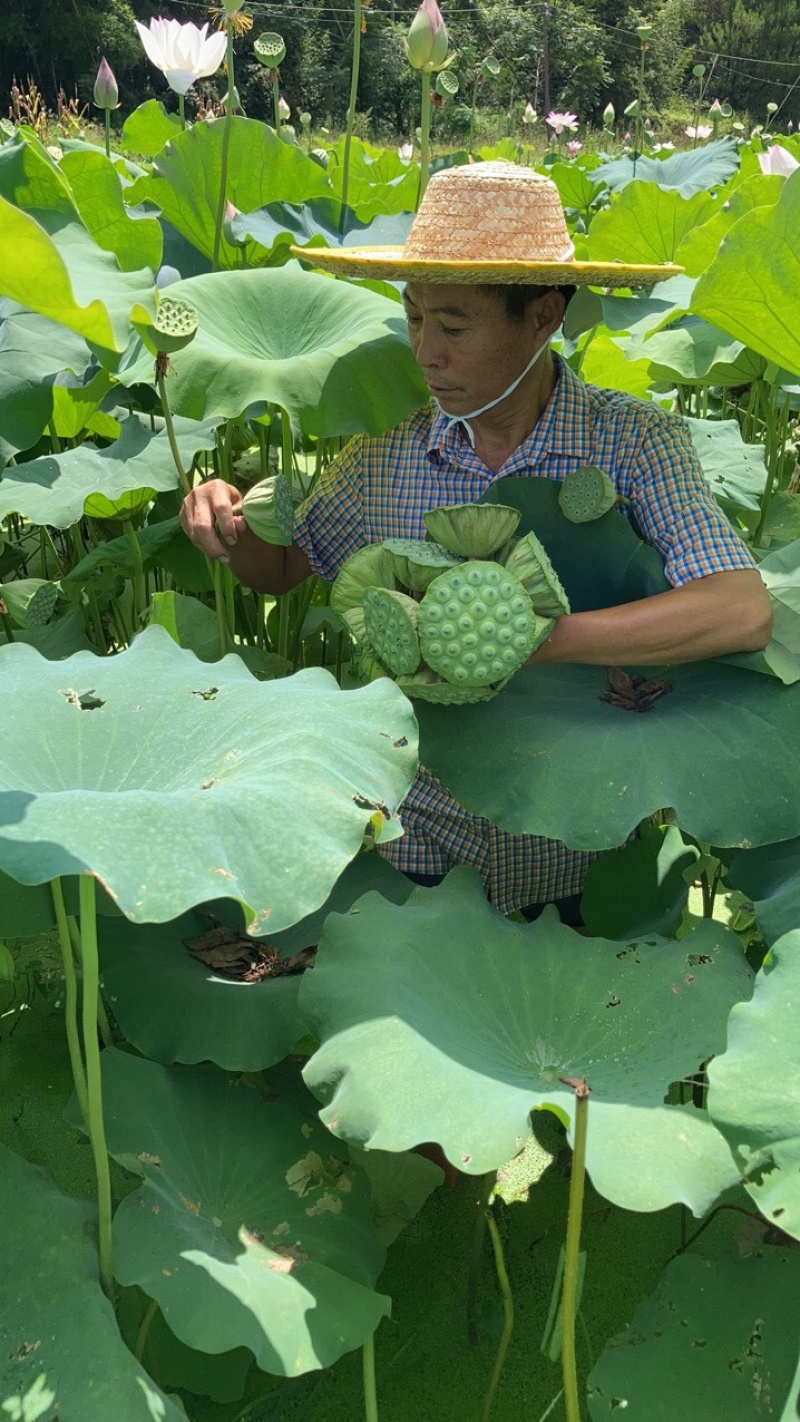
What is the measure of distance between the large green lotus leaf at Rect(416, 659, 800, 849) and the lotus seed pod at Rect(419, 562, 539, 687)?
0.13 meters

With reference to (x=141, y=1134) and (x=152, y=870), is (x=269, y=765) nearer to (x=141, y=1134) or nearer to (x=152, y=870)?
(x=152, y=870)

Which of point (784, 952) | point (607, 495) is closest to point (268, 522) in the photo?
point (607, 495)

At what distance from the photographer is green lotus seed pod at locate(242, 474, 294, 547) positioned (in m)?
1.50

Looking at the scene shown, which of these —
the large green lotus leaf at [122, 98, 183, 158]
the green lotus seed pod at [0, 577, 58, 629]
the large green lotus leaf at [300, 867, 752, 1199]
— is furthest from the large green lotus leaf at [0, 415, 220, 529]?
the large green lotus leaf at [122, 98, 183, 158]

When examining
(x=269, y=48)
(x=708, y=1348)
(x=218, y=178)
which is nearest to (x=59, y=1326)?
(x=708, y=1348)

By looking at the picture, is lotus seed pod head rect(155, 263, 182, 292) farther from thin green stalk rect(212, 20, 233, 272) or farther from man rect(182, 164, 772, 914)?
man rect(182, 164, 772, 914)

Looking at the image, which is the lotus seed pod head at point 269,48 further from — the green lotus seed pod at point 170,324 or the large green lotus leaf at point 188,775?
the large green lotus leaf at point 188,775

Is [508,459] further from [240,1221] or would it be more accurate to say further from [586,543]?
[240,1221]

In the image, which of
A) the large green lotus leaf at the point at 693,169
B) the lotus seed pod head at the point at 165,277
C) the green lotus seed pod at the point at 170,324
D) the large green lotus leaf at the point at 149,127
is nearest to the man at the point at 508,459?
the green lotus seed pod at the point at 170,324

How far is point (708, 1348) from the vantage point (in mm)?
1008

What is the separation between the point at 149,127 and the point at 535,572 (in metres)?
2.58

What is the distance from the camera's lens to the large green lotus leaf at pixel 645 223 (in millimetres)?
2531

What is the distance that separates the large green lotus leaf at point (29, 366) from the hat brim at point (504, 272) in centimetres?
49

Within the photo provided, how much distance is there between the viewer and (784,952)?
1007 millimetres
